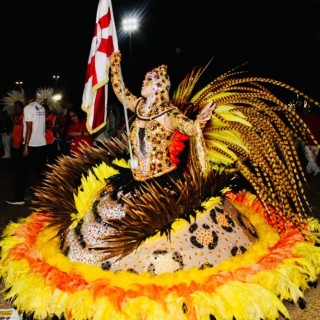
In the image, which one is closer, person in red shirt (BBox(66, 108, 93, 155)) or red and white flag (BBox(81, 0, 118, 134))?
red and white flag (BBox(81, 0, 118, 134))

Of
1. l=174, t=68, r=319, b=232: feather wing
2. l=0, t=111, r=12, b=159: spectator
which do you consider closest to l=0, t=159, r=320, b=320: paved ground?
l=174, t=68, r=319, b=232: feather wing

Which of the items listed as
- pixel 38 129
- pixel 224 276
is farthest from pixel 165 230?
pixel 38 129

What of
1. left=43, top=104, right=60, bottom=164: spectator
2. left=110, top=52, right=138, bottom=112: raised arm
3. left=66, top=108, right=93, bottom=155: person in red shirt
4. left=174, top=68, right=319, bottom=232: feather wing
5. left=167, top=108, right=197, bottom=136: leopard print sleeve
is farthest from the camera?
left=43, top=104, right=60, bottom=164: spectator

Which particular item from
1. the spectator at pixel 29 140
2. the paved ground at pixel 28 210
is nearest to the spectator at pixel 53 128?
the paved ground at pixel 28 210

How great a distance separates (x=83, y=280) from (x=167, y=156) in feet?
3.70

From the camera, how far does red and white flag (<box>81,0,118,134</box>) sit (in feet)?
11.1

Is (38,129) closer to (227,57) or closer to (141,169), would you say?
(141,169)

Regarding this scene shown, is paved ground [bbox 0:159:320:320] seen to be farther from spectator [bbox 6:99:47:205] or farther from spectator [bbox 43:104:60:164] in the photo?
spectator [bbox 43:104:60:164]

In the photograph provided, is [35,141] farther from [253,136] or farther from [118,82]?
[253,136]

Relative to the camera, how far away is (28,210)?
249 inches

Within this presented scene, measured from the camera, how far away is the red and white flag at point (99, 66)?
340 cm

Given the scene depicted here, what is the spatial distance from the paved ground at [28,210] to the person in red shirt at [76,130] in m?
1.20

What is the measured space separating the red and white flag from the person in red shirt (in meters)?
3.56

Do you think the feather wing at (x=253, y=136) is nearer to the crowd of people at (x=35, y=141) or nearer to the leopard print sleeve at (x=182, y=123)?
the leopard print sleeve at (x=182, y=123)
